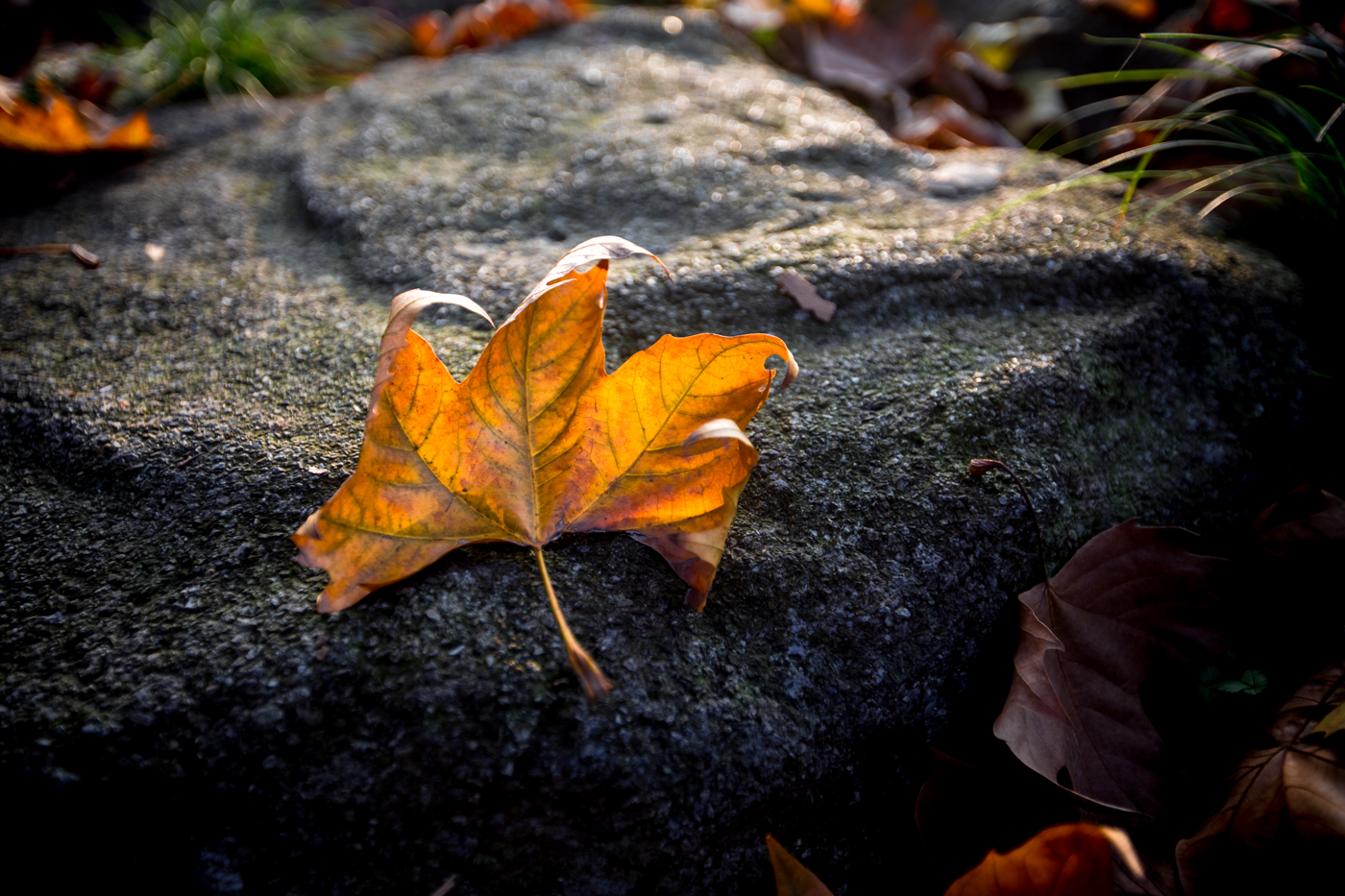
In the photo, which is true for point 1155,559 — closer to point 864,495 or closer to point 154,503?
point 864,495

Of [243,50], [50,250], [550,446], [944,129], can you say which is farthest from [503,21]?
[550,446]

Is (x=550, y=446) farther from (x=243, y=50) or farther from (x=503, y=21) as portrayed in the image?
(x=243, y=50)

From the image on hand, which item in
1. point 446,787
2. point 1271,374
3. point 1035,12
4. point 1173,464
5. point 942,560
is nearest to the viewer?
point 446,787

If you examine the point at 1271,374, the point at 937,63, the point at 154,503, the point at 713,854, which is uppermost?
the point at 937,63

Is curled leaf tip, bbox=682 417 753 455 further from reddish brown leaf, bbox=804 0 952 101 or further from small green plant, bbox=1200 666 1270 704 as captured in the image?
reddish brown leaf, bbox=804 0 952 101

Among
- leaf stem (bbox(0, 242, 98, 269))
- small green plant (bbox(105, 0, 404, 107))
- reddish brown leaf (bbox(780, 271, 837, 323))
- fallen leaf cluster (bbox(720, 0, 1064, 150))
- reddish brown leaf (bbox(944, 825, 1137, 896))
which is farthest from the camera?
small green plant (bbox(105, 0, 404, 107))

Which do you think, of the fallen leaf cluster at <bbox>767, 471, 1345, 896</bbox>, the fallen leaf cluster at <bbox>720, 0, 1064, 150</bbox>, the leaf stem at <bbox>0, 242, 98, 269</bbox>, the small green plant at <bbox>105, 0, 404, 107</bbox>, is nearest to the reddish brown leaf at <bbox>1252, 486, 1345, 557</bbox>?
the fallen leaf cluster at <bbox>767, 471, 1345, 896</bbox>

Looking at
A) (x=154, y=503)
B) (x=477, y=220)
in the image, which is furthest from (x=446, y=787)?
(x=477, y=220)
